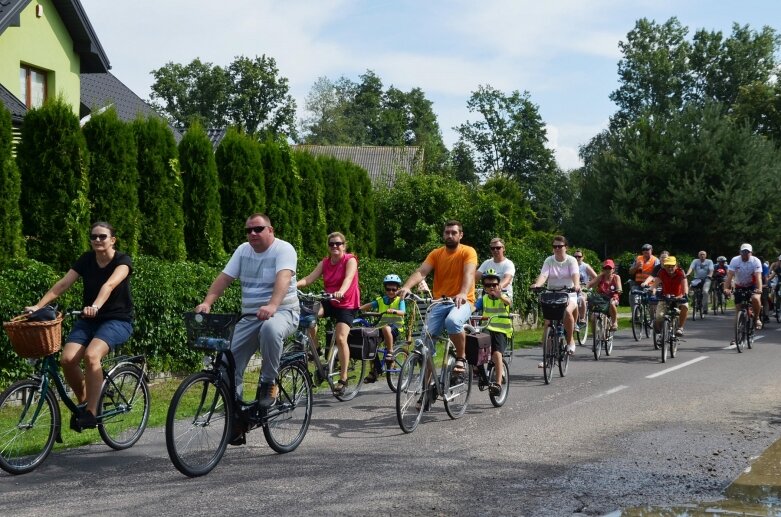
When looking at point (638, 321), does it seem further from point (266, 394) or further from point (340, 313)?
point (266, 394)

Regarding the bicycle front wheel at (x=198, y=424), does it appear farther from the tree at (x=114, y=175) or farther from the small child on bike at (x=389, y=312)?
the tree at (x=114, y=175)

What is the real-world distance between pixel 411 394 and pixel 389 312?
8.73ft

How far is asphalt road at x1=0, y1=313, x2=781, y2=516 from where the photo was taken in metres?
6.47

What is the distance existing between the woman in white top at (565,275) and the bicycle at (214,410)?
22.3 feet

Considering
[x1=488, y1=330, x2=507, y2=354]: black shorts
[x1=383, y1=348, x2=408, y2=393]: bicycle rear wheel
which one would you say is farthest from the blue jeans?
[x1=488, y1=330, x2=507, y2=354]: black shorts

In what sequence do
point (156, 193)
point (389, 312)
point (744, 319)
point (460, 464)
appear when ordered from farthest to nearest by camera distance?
point (744, 319), point (156, 193), point (389, 312), point (460, 464)

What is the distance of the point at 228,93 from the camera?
74562 millimetres

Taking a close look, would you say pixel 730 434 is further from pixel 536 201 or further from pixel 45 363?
pixel 536 201

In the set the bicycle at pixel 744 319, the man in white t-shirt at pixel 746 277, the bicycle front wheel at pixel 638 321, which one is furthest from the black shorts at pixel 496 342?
the bicycle front wheel at pixel 638 321

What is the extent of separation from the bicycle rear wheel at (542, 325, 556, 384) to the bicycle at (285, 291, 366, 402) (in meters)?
2.64

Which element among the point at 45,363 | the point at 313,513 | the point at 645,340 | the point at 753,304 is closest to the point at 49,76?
the point at 645,340

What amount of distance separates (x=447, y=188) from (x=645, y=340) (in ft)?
23.5

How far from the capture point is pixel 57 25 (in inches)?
968

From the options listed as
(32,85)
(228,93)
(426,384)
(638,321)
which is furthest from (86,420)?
(228,93)
